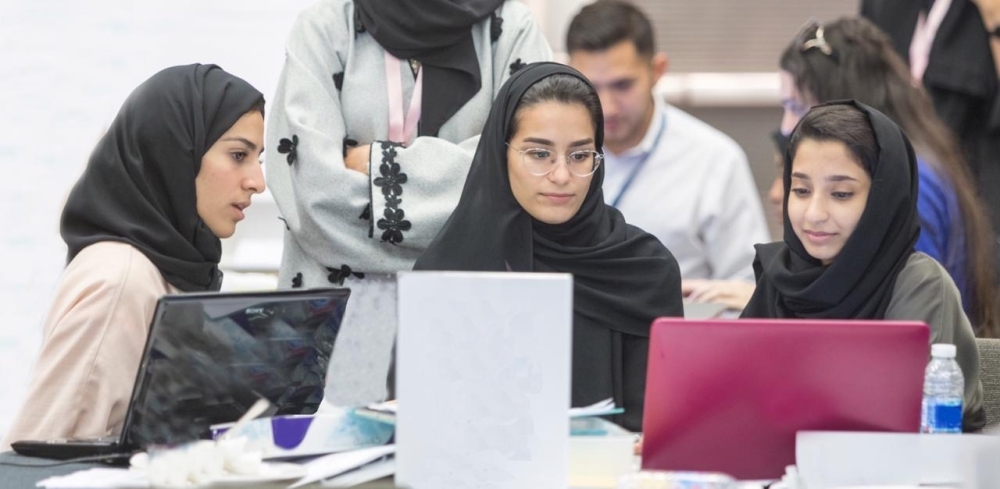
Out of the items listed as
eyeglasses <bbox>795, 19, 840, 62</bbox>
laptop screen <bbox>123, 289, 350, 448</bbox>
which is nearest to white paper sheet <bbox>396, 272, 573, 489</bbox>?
laptop screen <bbox>123, 289, 350, 448</bbox>

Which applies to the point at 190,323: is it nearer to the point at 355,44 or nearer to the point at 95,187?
the point at 95,187

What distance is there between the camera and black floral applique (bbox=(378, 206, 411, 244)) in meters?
2.80

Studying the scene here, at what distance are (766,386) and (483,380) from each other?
1.29 ft

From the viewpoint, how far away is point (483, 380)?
1870 mm

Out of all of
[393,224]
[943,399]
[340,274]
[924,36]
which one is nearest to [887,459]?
[943,399]

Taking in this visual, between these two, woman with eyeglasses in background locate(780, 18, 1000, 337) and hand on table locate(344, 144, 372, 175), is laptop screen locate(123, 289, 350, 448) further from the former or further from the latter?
woman with eyeglasses in background locate(780, 18, 1000, 337)

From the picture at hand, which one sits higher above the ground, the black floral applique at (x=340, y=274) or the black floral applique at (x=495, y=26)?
the black floral applique at (x=495, y=26)

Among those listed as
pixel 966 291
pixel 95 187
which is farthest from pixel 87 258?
pixel 966 291

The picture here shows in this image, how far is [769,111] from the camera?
5.61 m

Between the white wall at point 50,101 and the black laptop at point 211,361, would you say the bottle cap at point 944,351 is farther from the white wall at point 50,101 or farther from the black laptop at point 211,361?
the white wall at point 50,101

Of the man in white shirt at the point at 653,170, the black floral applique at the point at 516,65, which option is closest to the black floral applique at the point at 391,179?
the black floral applique at the point at 516,65

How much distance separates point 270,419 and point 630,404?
2.66 feet

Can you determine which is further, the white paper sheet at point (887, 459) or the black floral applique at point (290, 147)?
the black floral applique at point (290, 147)

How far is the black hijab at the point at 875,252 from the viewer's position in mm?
2510
